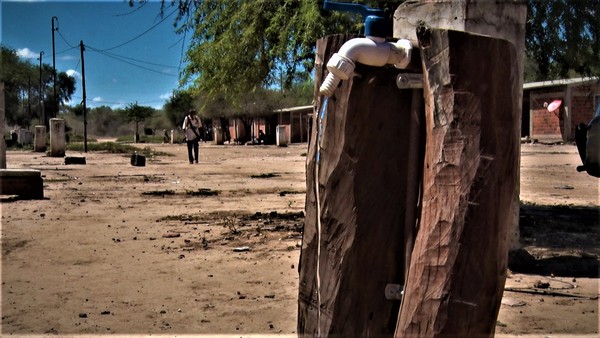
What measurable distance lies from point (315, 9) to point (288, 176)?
35.7 ft

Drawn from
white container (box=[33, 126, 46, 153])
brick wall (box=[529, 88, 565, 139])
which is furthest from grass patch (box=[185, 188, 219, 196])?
brick wall (box=[529, 88, 565, 139])

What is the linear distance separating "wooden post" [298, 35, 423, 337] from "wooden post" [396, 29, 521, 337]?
0.78 feet

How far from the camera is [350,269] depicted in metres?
2.36

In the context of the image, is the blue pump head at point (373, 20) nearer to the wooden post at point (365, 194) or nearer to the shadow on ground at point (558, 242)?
the wooden post at point (365, 194)

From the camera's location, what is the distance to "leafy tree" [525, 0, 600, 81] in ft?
23.4

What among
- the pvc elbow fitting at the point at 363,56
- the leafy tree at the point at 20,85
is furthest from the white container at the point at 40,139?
the pvc elbow fitting at the point at 363,56

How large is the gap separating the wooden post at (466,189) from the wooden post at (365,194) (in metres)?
0.24

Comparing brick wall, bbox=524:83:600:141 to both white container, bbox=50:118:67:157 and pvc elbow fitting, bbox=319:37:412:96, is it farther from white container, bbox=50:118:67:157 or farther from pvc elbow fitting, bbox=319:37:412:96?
pvc elbow fitting, bbox=319:37:412:96

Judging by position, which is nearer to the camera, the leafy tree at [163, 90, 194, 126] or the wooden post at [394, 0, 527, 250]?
the wooden post at [394, 0, 527, 250]

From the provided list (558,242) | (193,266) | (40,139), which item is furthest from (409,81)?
(40,139)

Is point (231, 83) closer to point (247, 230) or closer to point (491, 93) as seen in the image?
point (247, 230)

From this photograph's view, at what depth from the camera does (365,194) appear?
2346mm

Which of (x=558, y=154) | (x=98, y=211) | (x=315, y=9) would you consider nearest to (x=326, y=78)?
(x=315, y=9)

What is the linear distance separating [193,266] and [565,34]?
490 centimetres
